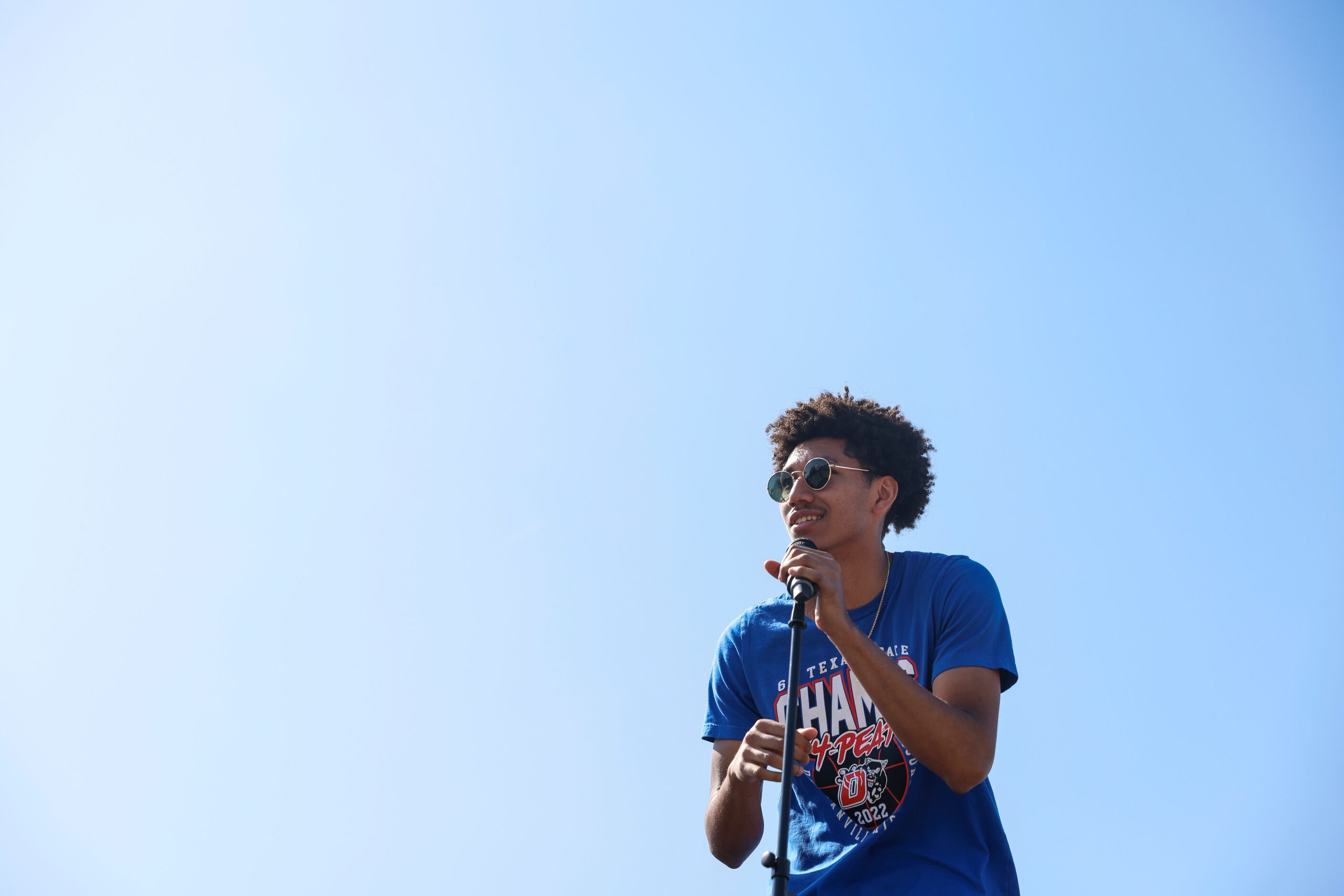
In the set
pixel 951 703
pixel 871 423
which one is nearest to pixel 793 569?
pixel 951 703

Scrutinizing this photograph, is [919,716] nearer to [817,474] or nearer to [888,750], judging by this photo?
[888,750]

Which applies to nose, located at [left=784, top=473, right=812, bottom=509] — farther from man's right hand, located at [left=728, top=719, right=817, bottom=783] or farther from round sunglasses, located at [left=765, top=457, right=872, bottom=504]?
man's right hand, located at [left=728, top=719, right=817, bottom=783]

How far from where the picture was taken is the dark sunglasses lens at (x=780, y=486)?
4.85m

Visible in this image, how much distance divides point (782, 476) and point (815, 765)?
1.32 metres

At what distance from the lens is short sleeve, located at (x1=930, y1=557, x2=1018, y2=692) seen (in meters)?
3.96

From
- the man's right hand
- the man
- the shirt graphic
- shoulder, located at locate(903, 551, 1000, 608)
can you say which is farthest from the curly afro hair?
the man's right hand

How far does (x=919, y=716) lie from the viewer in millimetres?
3615

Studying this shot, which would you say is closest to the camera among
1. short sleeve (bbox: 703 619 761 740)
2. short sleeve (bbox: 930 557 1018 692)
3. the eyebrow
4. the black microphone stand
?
the black microphone stand

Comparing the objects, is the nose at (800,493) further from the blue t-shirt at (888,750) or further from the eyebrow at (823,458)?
the blue t-shirt at (888,750)

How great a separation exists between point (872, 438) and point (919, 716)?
1.83 meters

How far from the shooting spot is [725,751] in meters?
4.53

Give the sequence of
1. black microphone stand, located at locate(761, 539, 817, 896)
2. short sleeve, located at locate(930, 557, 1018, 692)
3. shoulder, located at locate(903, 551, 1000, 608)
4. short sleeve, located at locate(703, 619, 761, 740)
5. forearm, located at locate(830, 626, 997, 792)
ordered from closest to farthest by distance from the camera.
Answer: black microphone stand, located at locate(761, 539, 817, 896) < forearm, located at locate(830, 626, 997, 792) < short sleeve, located at locate(930, 557, 1018, 692) < shoulder, located at locate(903, 551, 1000, 608) < short sleeve, located at locate(703, 619, 761, 740)

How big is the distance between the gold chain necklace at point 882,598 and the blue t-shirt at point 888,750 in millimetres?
13

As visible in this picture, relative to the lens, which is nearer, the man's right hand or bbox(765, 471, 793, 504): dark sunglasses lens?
the man's right hand
